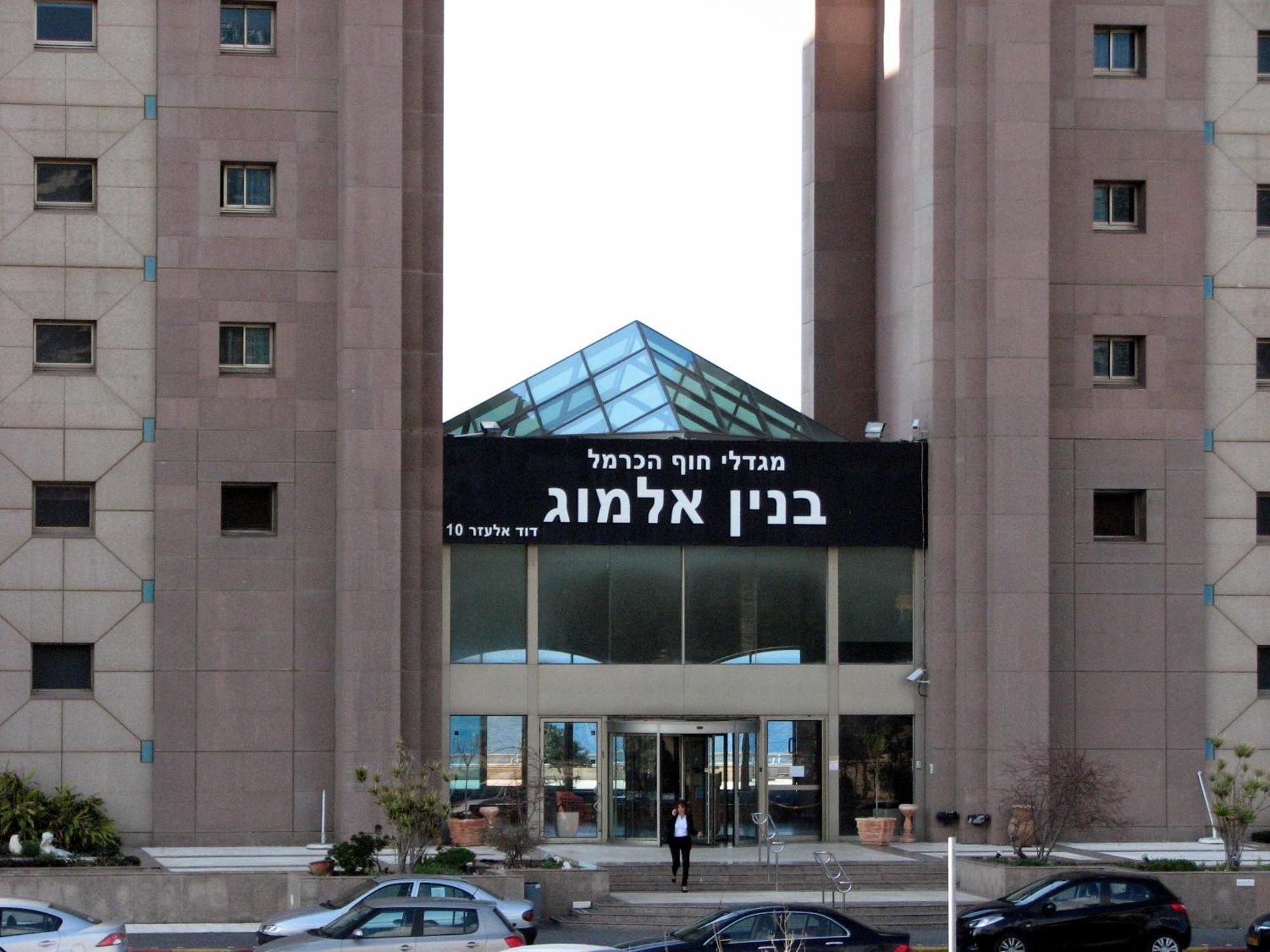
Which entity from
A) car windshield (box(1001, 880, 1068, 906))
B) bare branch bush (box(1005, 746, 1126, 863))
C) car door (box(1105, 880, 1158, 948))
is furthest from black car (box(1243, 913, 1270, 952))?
bare branch bush (box(1005, 746, 1126, 863))

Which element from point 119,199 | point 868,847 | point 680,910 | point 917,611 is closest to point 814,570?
point 917,611

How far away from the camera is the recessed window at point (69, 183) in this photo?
1751 inches

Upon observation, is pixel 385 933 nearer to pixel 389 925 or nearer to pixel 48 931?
pixel 389 925

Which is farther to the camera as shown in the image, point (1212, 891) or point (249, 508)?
point (249, 508)

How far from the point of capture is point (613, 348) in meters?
50.8

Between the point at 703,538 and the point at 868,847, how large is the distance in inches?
308

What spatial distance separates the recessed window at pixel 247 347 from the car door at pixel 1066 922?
2147 cm

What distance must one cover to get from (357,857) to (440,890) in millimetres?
5678

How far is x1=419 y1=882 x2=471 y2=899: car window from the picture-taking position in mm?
30062

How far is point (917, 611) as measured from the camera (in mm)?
46375

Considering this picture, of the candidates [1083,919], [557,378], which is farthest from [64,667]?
[1083,919]

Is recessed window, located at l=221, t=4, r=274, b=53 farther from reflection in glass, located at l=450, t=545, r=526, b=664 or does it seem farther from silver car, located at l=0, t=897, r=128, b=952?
silver car, located at l=0, t=897, r=128, b=952

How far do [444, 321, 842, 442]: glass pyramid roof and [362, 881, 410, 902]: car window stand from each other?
680 inches

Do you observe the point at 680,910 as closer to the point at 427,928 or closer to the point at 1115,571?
the point at 427,928
